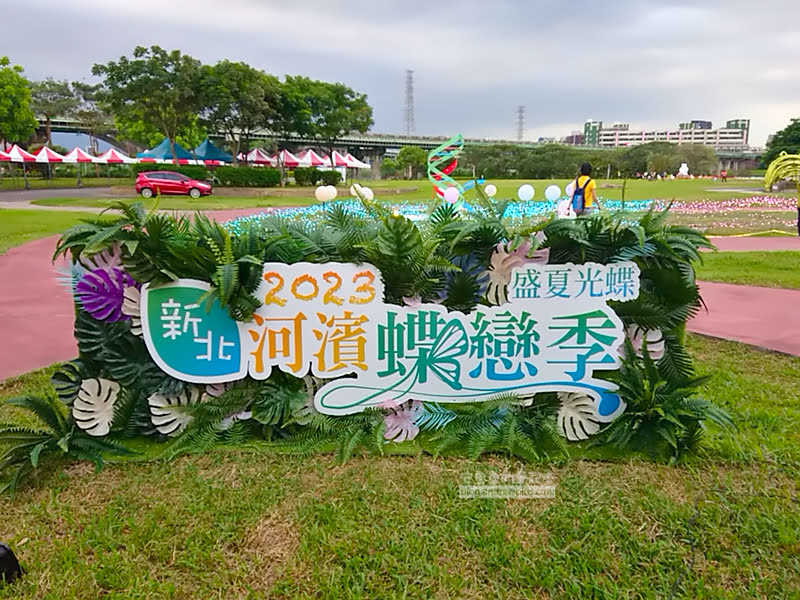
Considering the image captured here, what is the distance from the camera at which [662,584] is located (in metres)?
2.10

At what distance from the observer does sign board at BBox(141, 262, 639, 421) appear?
2924mm

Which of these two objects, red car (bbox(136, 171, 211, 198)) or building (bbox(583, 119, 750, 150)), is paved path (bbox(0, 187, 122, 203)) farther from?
building (bbox(583, 119, 750, 150))

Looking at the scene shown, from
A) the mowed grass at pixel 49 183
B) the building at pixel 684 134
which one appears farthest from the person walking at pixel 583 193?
the building at pixel 684 134

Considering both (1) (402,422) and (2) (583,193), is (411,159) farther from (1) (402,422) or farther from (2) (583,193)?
(1) (402,422)

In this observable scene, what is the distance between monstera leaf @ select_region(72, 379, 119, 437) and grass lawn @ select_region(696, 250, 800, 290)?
6.94 metres

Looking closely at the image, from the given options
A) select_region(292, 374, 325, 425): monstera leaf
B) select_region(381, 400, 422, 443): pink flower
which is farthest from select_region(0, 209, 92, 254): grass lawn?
select_region(381, 400, 422, 443): pink flower

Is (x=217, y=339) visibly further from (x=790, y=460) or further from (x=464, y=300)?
(x=790, y=460)

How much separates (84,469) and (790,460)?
3527mm

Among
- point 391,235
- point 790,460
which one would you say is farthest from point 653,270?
point 391,235

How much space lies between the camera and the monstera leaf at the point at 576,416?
3078mm

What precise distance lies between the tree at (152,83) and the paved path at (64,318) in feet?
71.6

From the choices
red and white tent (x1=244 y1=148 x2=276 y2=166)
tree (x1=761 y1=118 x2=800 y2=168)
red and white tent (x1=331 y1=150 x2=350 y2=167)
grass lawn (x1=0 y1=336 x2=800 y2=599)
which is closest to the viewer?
grass lawn (x1=0 y1=336 x2=800 y2=599)

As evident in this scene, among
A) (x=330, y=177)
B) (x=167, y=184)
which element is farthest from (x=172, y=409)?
(x=330, y=177)

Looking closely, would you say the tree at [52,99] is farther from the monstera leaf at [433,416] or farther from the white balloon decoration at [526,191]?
the monstera leaf at [433,416]
